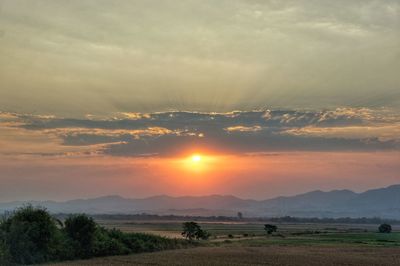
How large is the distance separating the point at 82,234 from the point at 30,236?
10456 mm

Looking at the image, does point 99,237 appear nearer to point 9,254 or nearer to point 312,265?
point 9,254

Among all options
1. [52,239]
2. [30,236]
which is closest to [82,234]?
[52,239]

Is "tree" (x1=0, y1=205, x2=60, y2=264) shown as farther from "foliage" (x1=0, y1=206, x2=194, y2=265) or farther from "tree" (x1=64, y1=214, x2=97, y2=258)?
"tree" (x1=64, y1=214, x2=97, y2=258)

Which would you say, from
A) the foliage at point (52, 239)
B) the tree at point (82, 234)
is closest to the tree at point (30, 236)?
the foliage at point (52, 239)

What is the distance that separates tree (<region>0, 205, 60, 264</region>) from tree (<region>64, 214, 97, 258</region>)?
194 inches

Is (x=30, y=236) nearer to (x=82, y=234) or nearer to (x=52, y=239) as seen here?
(x=52, y=239)

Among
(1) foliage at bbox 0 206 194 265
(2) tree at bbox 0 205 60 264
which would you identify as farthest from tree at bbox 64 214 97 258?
(2) tree at bbox 0 205 60 264

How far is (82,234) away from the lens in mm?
70500

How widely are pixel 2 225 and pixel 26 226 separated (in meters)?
2.72

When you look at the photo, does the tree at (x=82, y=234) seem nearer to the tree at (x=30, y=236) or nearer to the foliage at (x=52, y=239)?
the foliage at (x=52, y=239)

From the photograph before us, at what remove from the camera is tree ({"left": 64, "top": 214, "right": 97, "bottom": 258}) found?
69.1 metres

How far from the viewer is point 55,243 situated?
6394cm

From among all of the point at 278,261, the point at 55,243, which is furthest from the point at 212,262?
the point at 55,243

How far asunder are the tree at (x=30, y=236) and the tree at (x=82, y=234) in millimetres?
4936
